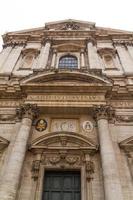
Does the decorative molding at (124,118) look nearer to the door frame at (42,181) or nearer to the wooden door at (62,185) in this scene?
the door frame at (42,181)

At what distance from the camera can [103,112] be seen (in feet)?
43.2

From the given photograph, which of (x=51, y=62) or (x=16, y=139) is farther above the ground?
(x=51, y=62)

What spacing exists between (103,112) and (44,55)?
24.3 feet

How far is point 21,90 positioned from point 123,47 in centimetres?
959

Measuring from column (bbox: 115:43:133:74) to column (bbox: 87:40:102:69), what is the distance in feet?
5.24

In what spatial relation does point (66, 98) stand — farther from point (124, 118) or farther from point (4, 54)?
point (4, 54)

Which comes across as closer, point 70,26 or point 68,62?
point 68,62

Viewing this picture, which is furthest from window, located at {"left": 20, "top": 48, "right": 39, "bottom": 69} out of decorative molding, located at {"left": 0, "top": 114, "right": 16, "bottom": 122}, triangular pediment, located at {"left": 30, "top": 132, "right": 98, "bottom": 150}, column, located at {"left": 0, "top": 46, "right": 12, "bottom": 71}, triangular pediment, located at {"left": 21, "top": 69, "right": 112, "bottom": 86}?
triangular pediment, located at {"left": 30, "top": 132, "right": 98, "bottom": 150}

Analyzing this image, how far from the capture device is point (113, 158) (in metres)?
10.9

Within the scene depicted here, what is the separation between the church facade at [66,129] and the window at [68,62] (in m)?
0.16

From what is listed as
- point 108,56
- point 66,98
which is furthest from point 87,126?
point 108,56

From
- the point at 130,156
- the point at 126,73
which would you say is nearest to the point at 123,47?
the point at 126,73

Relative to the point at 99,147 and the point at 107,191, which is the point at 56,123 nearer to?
the point at 99,147

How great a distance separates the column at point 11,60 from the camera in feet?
56.5
